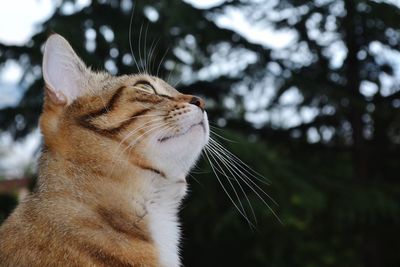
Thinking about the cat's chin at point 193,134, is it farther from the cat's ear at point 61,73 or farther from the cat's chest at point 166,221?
the cat's ear at point 61,73

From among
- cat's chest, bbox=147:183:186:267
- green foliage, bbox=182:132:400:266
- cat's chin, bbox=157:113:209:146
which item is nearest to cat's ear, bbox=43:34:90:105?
cat's chin, bbox=157:113:209:146

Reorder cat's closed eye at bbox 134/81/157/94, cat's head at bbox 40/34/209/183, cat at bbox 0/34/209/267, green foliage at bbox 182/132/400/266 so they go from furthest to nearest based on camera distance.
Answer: green foliage at bbox 182/132/400/266, cat's closed eye at bbox 134/81/157/94, cat's head at bbox 40/34/209/183, cat at bbox 0/34/209/267

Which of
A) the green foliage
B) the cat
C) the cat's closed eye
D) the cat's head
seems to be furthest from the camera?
the green foliage

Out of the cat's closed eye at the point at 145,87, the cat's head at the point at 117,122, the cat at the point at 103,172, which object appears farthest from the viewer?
the cat's closed eye at the point at 145,87

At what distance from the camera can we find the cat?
78.8 inches

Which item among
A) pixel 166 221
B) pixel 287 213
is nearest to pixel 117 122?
pixel 166 221

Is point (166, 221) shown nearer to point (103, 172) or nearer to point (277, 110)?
point (103, 172)

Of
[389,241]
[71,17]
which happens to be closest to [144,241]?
[71,17]

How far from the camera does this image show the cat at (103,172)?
6.57 ft

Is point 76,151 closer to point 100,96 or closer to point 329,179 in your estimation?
point 100,96

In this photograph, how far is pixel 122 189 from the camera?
2131 millimetres

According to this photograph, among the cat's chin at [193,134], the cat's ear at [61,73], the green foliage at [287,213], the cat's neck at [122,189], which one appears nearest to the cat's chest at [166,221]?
the cat's neck at [122,189]

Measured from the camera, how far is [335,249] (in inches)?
344

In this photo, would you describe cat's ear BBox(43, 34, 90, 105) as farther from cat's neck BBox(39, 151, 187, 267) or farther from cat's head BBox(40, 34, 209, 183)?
cat's neck BBox(39, 151, 187, 267)
